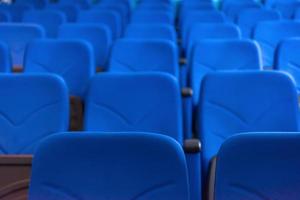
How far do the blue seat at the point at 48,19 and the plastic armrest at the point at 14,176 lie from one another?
3.34m

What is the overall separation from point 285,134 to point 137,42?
6.23 feet

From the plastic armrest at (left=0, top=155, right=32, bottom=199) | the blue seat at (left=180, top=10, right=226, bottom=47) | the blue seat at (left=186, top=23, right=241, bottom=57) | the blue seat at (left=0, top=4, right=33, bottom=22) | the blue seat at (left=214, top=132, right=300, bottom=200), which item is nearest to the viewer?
the blue seat at (left=214, top=132, right=300, bottom=200)

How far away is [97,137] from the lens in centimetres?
139

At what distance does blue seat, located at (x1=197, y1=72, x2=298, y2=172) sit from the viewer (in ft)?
7.03

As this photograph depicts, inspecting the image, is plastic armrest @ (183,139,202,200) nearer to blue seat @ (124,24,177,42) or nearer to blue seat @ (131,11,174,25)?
blue seat @ (124,24,177,42)

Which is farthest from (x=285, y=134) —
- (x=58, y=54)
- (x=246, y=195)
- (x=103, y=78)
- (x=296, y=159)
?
(x=58, y=54)

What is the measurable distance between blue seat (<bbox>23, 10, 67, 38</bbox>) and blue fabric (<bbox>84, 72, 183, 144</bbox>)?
9.39ft

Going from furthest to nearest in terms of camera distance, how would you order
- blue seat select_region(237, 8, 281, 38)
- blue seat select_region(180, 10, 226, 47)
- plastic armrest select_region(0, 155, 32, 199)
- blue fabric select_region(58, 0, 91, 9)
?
blue fabric select_region(58, 0, 91, 9) < blue seat select_region(237, 8, 281, 38) < blue seat select_region(180, 10, 226, 47) < plastic armrest select_region(0, 155, 32, 199)

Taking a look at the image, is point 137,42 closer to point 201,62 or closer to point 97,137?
point 201,62

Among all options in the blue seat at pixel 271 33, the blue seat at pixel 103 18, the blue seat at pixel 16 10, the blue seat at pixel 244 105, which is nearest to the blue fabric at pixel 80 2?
the blue seat at pixel 16 10

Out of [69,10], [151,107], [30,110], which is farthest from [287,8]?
[30,110]

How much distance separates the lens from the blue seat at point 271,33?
3949 millimetres

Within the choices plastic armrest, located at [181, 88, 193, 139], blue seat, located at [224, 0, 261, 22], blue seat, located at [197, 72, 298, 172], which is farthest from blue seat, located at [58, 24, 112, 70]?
blue seat, located at [224, 0, 261, 22]

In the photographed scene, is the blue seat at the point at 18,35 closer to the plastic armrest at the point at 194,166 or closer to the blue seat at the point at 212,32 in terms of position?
the blue seat at the point at 212,32
